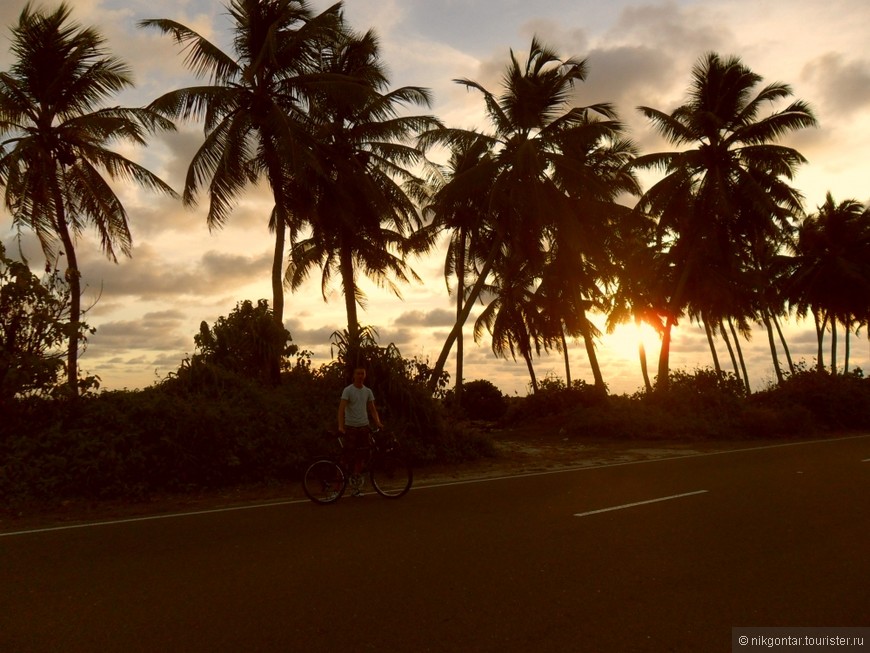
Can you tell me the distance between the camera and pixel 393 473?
10.8 metres

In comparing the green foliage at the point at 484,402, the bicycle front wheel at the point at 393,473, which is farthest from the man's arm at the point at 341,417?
the green foliage at the point at 484,402

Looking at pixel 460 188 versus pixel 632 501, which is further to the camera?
pixel 460 188

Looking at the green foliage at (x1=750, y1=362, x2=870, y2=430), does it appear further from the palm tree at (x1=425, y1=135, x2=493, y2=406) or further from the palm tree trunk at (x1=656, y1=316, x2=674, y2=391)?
the palm tree at (x1=425, y1=135, x2=493, y2=406)

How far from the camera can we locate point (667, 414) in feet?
80.1

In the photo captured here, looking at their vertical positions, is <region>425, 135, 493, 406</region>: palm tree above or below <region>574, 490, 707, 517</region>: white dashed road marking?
above

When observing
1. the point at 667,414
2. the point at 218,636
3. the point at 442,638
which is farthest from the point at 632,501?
the point at 667,414

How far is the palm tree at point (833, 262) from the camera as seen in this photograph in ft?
130

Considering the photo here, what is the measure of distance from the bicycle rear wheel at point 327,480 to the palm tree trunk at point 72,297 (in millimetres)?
5486

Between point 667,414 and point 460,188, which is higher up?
point 460,188

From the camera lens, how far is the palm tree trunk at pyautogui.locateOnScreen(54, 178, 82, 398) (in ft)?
42.6

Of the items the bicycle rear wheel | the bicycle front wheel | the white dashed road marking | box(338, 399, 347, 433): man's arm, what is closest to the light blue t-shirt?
box(338, 399, 347, 433): man's arm

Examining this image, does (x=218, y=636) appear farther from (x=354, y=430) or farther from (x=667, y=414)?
(x=667, y=414)

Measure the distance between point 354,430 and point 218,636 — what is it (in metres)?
6.11

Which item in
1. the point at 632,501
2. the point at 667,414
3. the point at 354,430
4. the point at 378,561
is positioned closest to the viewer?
the point at 378,561
